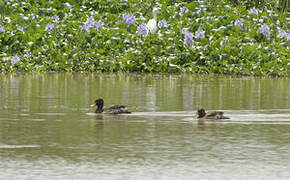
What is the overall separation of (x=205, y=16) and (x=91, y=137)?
592 inches

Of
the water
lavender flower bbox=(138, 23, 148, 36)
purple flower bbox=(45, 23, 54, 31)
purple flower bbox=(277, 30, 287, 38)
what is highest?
purple flower bbox=(45, 23, 54, 31)

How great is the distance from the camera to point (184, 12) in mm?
25375

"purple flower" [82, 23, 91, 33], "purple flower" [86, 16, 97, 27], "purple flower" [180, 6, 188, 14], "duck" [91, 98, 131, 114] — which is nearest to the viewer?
"duck" [91, 98, 131, 114]

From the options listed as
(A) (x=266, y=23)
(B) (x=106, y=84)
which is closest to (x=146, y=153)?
(B) (x=106, y=84)

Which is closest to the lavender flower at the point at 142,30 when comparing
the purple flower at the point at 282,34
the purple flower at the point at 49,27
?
the purple flower at the point at 49,27

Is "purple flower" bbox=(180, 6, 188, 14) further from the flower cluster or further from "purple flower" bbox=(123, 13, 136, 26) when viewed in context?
the flower cluster

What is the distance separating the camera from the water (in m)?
8.43

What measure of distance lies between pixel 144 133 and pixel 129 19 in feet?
47.7

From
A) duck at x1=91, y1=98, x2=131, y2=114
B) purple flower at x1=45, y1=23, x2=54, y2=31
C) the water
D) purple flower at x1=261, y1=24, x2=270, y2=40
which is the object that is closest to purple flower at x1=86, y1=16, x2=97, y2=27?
purple flower at x1=45, y1=23, x2=54, y2=31

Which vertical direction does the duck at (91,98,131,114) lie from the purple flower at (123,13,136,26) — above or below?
below

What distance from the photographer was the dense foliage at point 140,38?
23.0 meters

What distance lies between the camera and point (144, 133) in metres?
10.8

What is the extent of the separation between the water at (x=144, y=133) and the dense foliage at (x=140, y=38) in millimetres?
4604

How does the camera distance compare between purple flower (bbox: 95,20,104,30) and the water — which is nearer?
the water
